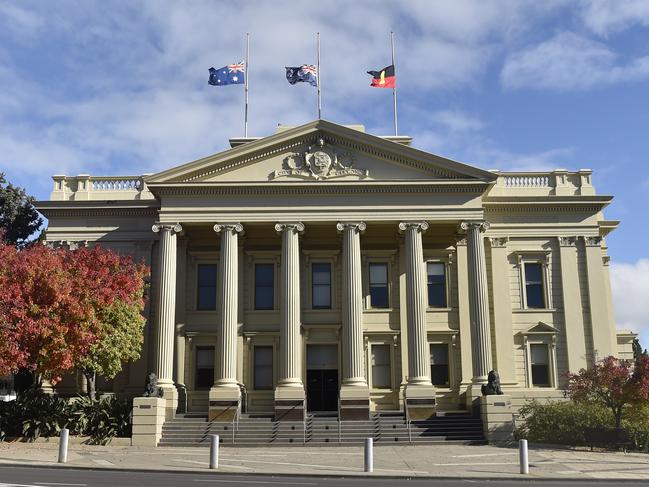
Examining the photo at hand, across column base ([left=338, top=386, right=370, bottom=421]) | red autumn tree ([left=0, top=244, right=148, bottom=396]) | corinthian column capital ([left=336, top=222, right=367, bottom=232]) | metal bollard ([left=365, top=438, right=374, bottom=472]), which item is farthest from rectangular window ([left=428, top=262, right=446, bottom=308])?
metal bollard ([left=365, top=438, right=374, bottom=472])

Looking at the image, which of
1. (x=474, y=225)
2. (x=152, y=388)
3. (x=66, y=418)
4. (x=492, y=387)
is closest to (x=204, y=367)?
(x=152, y=388)

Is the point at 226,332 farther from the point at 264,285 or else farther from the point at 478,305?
the point at 478,305

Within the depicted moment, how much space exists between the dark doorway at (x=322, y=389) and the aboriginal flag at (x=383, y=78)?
13836 mm

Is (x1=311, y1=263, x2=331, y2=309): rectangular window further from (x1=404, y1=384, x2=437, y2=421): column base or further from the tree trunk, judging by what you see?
the tree trunk

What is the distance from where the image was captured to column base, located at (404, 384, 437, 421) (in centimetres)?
3130

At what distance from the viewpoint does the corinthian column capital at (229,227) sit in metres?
33.5

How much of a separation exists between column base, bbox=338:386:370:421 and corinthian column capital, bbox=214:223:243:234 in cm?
825

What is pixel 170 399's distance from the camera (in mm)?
31547

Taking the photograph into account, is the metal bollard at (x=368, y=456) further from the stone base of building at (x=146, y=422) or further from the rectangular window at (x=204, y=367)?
the rectangular window at (x=204, y=367)

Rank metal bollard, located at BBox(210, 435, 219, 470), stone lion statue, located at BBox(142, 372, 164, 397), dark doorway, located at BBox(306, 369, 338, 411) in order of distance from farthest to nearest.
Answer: dark doorway, located at BBox(306, 369, 338, 411) < stone lion statue, located at BBox(142, 372, 164, 397) < metal bollard, located at BBox(210, 435, 219, 470)

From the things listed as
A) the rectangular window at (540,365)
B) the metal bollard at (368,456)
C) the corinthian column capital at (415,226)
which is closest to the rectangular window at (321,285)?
the corinthian column capital at (415,226)

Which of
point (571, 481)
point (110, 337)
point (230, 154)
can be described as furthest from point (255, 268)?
point (571, 481)

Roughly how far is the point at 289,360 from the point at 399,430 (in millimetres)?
5431

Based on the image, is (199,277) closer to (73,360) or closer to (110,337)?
(110,337)
